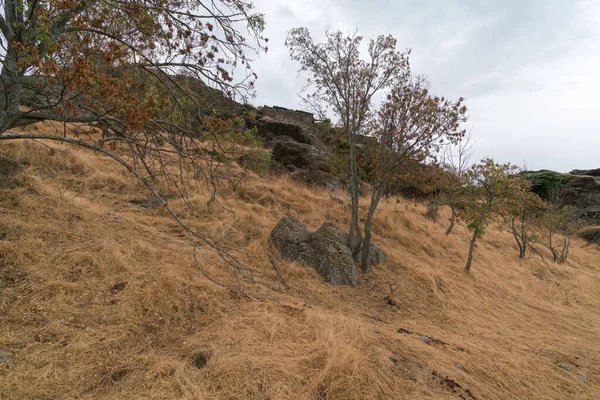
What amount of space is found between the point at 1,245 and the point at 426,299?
7635 mm

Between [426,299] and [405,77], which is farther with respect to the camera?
[405,77]

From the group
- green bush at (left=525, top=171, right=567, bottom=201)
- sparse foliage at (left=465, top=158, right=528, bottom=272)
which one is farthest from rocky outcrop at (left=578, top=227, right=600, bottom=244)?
sparse foliage at (left=465, top=158, right=528, bottom=272)

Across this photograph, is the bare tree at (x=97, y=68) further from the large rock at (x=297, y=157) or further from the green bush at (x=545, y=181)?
the green bush at (x=545, y=181)

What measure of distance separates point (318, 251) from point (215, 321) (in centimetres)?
343

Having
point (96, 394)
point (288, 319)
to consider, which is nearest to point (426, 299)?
point (288, 319)

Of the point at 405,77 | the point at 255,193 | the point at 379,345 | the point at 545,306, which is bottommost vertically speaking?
the point at 545,306

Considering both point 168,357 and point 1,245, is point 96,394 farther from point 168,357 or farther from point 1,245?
point 1,245

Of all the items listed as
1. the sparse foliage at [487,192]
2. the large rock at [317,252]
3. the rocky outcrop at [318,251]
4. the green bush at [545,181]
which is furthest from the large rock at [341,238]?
the green bush at [545,181]

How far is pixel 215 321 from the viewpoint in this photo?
3.57m

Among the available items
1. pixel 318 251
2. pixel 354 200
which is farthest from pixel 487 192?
pixel 318 251

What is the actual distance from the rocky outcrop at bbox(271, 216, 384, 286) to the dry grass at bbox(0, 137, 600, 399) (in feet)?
1.03

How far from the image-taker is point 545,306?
26.5ft

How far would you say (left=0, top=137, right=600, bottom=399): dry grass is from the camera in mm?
2553

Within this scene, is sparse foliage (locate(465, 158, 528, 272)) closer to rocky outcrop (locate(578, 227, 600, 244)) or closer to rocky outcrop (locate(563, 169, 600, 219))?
rocky outcrop (locate(578, 227, 600, 244))
